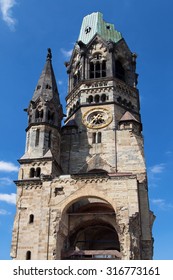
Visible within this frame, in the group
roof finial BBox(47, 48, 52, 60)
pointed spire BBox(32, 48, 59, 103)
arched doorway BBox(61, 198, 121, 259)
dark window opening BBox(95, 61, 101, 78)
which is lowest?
→ arched doorway BBox(61, 198, 121, 259)

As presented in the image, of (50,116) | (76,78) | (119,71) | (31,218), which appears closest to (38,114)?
(50,116)

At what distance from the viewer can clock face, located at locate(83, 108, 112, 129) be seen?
34.3 meters

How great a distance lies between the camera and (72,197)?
26.9 metres

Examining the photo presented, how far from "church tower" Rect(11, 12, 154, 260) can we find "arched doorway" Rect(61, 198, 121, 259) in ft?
0.26

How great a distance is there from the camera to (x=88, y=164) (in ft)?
106

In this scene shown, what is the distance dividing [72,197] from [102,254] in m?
4.62

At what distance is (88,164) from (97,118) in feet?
16.2

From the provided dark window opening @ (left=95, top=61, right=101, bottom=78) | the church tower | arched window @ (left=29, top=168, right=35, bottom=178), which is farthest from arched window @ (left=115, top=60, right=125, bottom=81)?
arched window @ (left=29, top=168, right=35, bottom=178)

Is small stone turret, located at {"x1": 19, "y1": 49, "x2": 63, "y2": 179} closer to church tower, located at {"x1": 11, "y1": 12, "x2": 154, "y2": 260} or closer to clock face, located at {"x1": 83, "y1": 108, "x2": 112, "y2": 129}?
church tower, located at {"x1": 11, "y1": 12, "x2": 154, "y2": 260}

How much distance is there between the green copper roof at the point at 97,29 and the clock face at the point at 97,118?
32.7 feet

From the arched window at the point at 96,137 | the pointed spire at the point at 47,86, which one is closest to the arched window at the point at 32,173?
the arched window at the point at 96,137

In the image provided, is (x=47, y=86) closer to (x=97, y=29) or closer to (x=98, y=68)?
(x=98, y=68)
